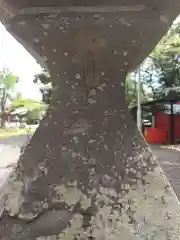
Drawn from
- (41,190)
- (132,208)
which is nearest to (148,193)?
(132,208)

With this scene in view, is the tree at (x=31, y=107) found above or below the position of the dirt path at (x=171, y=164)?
above

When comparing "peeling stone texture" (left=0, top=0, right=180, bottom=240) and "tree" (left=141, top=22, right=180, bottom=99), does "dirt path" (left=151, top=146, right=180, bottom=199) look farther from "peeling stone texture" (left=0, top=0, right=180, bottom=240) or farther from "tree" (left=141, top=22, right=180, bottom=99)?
"peeling stone texture" (left=0, top=0, right=180, bottom=240)

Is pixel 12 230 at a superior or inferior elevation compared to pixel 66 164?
inferior

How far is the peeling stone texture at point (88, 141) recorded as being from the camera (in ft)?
7.68

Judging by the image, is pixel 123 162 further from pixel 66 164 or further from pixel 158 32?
pixel 158 32

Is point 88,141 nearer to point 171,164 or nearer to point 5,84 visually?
point 171,164

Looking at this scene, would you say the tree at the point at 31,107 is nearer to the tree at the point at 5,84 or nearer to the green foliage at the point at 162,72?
the green foliage at the point at 162,72

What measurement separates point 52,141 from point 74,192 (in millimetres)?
303

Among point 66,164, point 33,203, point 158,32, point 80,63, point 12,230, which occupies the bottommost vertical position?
point 12,230

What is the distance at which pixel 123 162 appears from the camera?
2402 mm

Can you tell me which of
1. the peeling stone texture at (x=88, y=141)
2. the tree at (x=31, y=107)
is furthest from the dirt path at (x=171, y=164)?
the tree at (x=31, y=107)

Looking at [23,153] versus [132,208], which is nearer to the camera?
[132,208]

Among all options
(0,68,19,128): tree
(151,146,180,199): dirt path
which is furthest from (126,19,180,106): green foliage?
(0,68,19,128): tree

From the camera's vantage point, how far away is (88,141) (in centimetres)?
244
